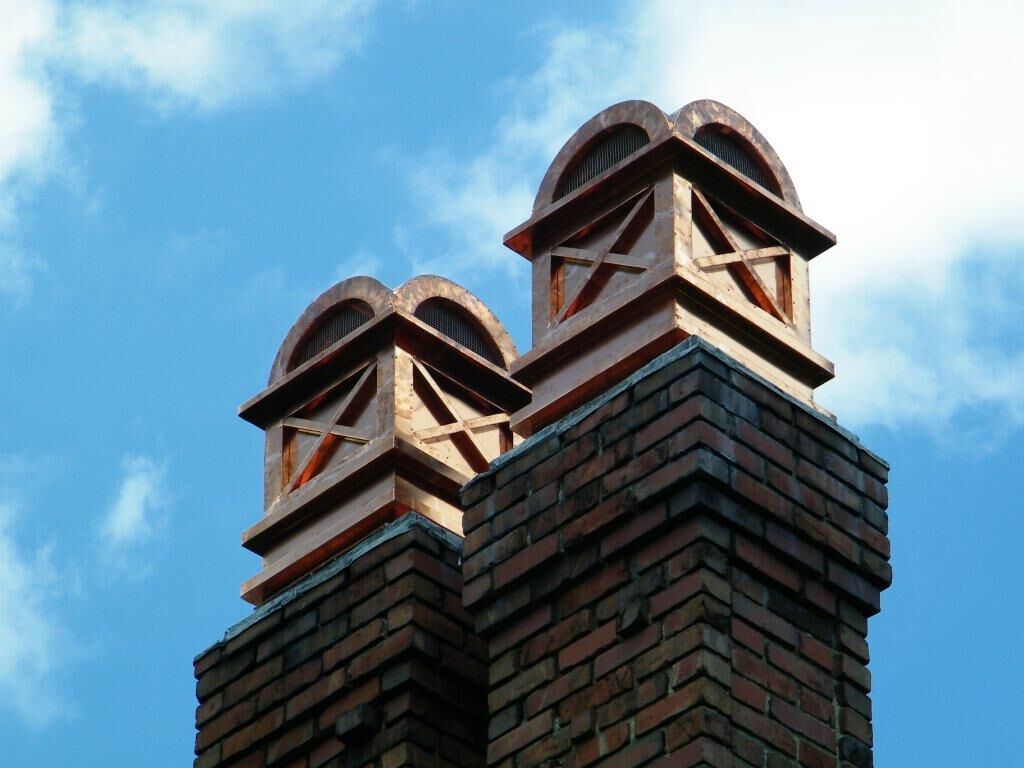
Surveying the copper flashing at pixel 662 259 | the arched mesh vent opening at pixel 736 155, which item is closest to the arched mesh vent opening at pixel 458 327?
the copper flashing at pixel 662 259

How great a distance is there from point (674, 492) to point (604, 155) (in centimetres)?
238

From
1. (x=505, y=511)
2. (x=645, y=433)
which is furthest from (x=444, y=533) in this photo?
(x=645, y=433)

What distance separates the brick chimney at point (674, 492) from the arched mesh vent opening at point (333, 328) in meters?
1.26

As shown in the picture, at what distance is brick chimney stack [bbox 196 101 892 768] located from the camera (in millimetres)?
10219

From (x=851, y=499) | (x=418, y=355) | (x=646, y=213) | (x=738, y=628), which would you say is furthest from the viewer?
(x=418, y=355)

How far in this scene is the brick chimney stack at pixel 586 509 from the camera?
402 inches

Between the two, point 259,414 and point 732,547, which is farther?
point 259,414

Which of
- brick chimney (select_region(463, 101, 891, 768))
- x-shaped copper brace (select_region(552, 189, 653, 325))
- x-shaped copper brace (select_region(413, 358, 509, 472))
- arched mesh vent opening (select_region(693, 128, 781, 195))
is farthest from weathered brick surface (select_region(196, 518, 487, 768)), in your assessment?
arched mesh vent opening (select_region(693, 128, 781, 195))

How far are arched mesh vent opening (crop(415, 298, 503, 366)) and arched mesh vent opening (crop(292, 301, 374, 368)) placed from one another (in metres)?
0.37

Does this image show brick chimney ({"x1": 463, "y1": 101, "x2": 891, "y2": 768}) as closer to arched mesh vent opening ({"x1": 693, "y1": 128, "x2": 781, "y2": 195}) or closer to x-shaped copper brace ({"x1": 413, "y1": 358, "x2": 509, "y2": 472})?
arched mesh vent opening ({"x1": 693, "y1": 128, "x2": 781, "y2": 195})

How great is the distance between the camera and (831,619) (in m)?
10.7

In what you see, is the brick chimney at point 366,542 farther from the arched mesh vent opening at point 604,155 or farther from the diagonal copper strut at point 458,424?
the arched mesh vent opening at point 604,155

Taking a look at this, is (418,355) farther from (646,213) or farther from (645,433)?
(645,433)

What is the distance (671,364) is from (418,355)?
7.95 ft
